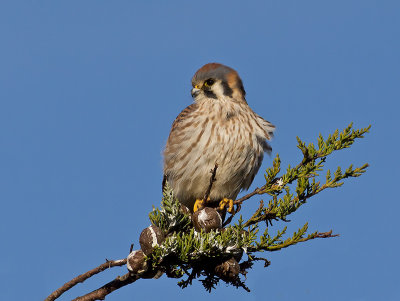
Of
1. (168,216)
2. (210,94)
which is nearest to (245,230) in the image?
(168,216)

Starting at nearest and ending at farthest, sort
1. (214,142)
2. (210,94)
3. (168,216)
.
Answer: (168,216)
(214,142)
(210,94)

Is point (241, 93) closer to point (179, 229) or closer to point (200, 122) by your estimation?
point (200, 122)

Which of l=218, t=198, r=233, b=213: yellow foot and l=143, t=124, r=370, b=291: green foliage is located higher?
l=218, t=198, r=233, b=213: yellow foot

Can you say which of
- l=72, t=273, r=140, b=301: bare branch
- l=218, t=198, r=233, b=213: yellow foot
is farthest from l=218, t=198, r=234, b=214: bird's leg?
l=72, t=273, r=140, b=301: bare branch

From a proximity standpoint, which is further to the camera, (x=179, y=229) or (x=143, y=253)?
(x=179, y=229)

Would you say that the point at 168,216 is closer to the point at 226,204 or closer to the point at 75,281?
the point at 75,281

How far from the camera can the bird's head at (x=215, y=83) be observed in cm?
473

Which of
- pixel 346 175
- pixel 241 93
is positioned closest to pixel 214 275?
pixel 346 175

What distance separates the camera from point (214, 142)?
4.26 metres

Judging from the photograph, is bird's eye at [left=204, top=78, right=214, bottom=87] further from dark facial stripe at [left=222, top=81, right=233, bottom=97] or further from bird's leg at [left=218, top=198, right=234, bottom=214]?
bird's leg at [left=218, top=198, right=234, bottom=214]

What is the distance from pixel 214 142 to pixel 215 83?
72 centimetres

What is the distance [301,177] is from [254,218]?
0.37 m

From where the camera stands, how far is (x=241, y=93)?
16.0 ft

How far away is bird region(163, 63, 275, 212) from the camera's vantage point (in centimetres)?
427
